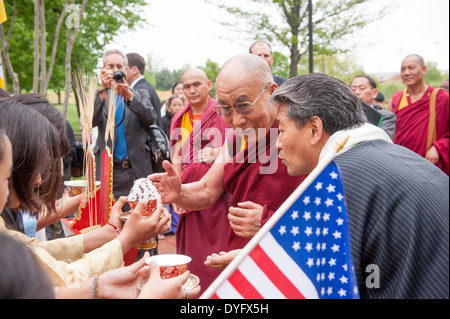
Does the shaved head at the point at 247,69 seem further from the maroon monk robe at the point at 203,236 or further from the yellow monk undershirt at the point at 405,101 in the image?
the yellow monk undershirt at the point at 405,101

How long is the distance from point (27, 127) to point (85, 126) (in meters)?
0.61

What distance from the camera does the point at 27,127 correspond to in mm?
1609

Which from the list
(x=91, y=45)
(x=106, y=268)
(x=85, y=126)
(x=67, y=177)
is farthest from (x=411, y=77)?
(x=91, y=45)

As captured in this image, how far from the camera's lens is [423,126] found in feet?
19.2

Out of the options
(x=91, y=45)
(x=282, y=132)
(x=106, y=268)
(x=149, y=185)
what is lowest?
(x=106, y=268)

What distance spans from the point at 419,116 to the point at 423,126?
0.53 feet

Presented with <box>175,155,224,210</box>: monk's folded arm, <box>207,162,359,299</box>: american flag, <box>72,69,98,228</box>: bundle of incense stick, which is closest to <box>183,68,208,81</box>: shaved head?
<box>175,155,224,210</box>: monk's folded arm

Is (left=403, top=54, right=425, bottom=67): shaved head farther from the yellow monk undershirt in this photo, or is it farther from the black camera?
the black camera

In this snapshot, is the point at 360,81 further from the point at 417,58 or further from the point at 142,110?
the point at 142,110

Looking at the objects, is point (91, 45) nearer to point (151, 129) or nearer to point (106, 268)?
point (151, 129)

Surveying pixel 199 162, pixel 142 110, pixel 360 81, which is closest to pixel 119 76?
pixel 142 110

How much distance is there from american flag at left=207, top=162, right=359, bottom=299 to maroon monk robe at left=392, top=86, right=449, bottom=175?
199 inches

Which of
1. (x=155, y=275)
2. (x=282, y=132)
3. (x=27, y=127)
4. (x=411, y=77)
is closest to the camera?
(x=155, y=275)

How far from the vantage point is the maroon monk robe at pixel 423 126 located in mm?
5641
